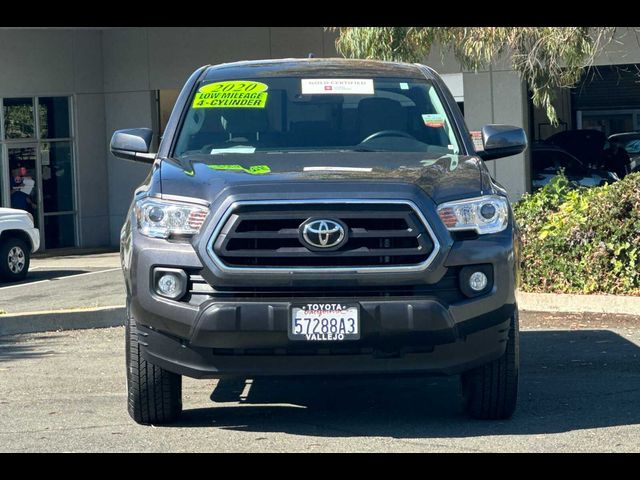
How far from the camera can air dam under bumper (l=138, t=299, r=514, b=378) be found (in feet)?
20.2

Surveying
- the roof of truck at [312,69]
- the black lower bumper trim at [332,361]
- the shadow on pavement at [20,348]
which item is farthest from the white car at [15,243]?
the black lower bumper trim at [332,361]

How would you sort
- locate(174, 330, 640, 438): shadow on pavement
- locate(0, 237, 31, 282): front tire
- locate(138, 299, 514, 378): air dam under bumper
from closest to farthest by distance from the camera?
locate(138, 299, 514, 378): air dam under bumper
locate(174, 330, 640, 438): shadow on pavement
locate(0, 237, 31, 282): front tire

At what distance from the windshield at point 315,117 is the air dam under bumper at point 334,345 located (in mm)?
1415

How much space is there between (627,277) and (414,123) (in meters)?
4.50

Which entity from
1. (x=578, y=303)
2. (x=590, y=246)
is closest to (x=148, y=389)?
(x=578, y=303)

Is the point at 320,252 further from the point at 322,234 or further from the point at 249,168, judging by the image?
the point at 249,168

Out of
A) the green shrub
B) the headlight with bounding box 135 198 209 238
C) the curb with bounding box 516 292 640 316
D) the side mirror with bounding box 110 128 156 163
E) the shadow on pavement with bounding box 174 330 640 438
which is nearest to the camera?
the headlight with bounding box 135 198 209 238

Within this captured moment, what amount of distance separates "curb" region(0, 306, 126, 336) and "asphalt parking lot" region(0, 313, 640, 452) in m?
1.13

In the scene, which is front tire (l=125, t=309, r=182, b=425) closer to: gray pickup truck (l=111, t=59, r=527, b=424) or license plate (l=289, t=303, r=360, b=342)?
gray pickup truck (l=111, t=59, r=527, b=424)

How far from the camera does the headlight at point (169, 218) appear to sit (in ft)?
20.6

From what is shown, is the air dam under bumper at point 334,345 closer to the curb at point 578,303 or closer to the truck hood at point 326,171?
the truck hood at point 326,171

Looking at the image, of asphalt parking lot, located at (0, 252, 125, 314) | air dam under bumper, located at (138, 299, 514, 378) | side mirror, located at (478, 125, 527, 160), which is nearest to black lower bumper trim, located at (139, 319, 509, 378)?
air dam under bumper, located at (138, 299, 514, 378)

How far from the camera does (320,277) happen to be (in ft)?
20.2

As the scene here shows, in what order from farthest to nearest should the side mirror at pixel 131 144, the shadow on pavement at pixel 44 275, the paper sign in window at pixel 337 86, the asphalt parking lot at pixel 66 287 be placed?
the shadow on pavement at pixel 44 275
the asphalt parking lot at pixel 66 287
the paper sign in window at pixel 337 86
the side mirror at pixel 131 144
